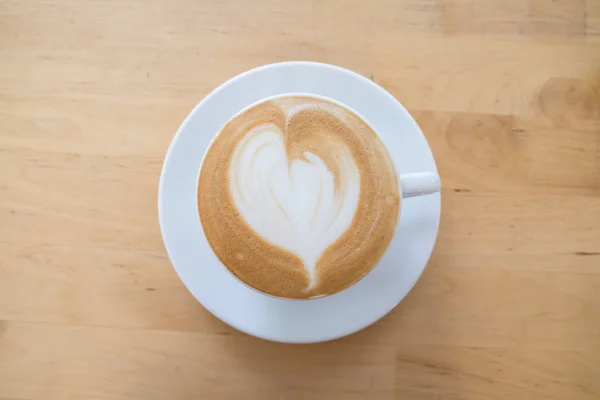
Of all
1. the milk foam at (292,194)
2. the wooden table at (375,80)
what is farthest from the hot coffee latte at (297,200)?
the wooden table at (375,80)

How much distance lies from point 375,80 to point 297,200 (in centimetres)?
32

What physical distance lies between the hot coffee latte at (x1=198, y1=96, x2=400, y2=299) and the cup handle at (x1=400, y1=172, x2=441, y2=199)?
0.02 metres

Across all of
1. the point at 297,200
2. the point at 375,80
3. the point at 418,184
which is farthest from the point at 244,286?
the point at 375,80

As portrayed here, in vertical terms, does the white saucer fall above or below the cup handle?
below

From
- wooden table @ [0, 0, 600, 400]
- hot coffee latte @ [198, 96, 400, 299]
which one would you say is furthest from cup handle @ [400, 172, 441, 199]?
wooden table @ [0, 0, 600, 400]

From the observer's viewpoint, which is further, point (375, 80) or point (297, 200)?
point (375, 80)

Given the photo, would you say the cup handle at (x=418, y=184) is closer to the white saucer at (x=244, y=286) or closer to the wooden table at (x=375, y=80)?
the white saucer at (x=244, y=286)

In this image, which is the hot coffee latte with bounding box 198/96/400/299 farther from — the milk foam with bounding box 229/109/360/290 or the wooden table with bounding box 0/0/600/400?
the wooden table with bounding box 0/0/600/400

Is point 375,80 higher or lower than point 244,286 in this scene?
higher

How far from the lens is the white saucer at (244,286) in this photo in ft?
2.34

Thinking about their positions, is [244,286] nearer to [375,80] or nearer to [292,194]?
[292,194]

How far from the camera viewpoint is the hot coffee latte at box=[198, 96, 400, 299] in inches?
24.5

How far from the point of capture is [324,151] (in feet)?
2.08

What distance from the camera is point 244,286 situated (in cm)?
71
